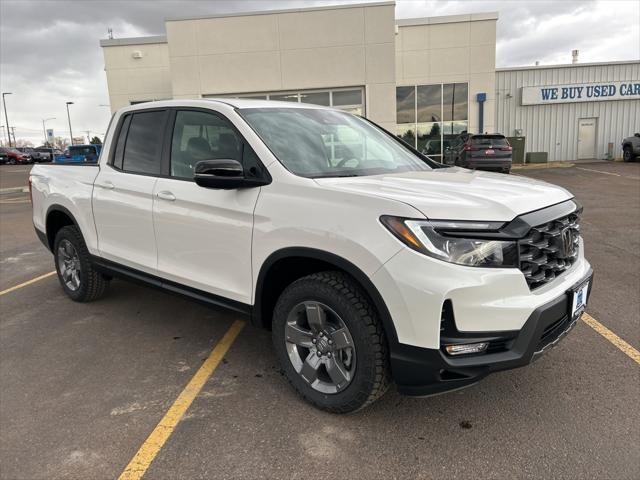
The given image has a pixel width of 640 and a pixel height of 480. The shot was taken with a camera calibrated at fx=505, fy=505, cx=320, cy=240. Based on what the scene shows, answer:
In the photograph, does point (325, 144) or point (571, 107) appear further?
point (571, 107)

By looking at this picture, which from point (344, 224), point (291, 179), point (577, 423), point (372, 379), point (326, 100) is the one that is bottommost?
point (577, 423)

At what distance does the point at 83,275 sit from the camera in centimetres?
496

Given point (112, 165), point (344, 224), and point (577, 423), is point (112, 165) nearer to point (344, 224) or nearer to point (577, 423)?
point (344, 224)

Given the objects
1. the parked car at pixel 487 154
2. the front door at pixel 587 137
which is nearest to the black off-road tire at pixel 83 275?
the parked car at pixel 487 154

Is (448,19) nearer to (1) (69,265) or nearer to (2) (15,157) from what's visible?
(1) (69,265)

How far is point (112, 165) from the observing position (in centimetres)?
442

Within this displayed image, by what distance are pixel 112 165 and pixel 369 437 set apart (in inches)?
125

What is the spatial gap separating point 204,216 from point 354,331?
135 cm

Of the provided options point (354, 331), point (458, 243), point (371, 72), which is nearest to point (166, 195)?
point (354, 331)

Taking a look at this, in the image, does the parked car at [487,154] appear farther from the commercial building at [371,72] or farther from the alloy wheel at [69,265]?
the alloy wheel at [69,265]

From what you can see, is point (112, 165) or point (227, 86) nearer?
point (112, 165)

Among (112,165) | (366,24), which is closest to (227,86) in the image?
(366,24)

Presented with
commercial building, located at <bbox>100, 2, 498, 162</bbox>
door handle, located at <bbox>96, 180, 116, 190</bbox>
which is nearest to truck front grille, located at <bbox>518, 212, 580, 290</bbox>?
door handle, located at <bbox>96, 180, 116, 190</bbox>

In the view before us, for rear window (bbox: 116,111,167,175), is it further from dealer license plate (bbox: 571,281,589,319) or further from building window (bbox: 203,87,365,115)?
building window (bbox: 203,87,365,115)
